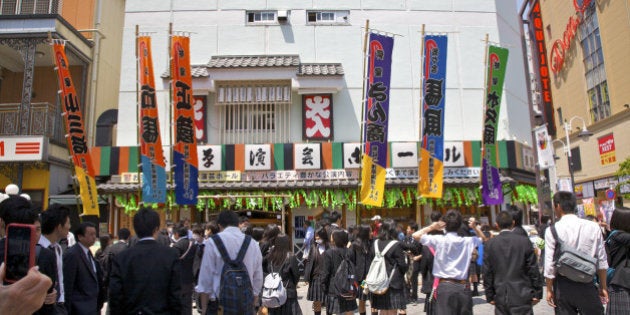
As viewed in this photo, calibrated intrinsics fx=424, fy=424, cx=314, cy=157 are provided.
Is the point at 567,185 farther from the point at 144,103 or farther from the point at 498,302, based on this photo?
the point at 144,103

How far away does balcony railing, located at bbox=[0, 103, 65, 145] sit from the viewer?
656 inches

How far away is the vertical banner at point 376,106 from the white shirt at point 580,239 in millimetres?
6798

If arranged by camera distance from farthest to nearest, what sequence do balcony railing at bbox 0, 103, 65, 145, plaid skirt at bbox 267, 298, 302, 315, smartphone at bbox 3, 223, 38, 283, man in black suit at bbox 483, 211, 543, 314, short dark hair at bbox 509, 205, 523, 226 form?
balcony railing at bbox 0, 103, 65, 145
plaid skirt at bbox 267, 298, 302, 315
short dark hair at bbox 509, 205, 523, 226
man in black suit at bbox 483, 211, 543, 314
smartphone at bbox 3, 223, 38, 283

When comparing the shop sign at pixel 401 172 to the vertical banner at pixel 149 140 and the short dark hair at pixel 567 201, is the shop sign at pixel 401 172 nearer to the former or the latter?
the vertical banner at pixel 149 140

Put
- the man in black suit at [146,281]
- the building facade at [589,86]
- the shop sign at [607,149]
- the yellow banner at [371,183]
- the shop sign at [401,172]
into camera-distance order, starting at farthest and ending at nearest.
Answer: the shop sign at [607,149], the building facade at [589,86], the shop sign at [401,172], the yellow banner at [371,183], the man in black suit at [146,281]

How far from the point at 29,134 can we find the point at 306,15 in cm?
1186

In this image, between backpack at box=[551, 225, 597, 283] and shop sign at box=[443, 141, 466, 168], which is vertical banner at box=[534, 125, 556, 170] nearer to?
shop sign at box=[443, 141, 466, 168]

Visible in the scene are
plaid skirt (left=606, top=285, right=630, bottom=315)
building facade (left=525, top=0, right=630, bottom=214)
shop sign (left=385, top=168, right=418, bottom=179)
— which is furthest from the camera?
building facade (left=525, top=0, right=630, bottom=214)

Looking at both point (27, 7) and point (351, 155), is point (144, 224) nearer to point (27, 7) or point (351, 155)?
point (351, 155)

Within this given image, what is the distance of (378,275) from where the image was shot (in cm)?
685

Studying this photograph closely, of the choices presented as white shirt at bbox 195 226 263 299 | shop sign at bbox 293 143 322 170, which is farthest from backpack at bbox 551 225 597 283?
shop sign at bbox 293 143 322 170

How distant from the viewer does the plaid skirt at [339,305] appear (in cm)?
710

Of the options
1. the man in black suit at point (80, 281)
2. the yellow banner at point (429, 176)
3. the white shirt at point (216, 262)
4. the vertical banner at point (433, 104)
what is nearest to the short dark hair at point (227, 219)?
the white shirt at point (216, 262)

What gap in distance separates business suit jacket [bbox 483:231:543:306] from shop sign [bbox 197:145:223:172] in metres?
11.6
